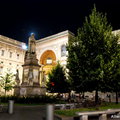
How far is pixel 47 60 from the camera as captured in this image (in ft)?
194

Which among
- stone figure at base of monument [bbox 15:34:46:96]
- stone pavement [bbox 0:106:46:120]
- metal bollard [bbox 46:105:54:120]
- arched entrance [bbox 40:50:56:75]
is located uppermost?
arched entrance [bbox 40:50:56:75]

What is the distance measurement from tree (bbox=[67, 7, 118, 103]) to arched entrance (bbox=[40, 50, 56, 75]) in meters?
38.1

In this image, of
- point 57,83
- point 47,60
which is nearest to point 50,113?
point 57,83

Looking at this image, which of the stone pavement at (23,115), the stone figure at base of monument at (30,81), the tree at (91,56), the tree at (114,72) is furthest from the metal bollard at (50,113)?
the stone figure at base of monument at (30,81)

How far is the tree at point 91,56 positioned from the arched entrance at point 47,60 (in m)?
38.1

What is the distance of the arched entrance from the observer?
5612cm

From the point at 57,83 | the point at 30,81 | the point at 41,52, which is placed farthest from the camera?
the point at 41,52

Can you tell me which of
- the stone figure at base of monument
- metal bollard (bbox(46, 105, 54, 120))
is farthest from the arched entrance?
metal bollard (bbox(46, 105, 54, 120))

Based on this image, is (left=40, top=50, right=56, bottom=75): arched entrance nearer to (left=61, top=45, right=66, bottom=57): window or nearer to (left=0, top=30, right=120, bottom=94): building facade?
(left=0, top=30, right=120, bottom=94): building facade

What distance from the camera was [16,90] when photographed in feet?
68.5

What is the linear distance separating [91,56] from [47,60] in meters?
43.0

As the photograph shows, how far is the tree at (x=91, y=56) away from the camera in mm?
15680

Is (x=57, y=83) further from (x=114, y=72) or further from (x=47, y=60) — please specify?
(x=47, y=60)

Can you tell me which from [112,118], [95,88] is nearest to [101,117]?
[112,118]
